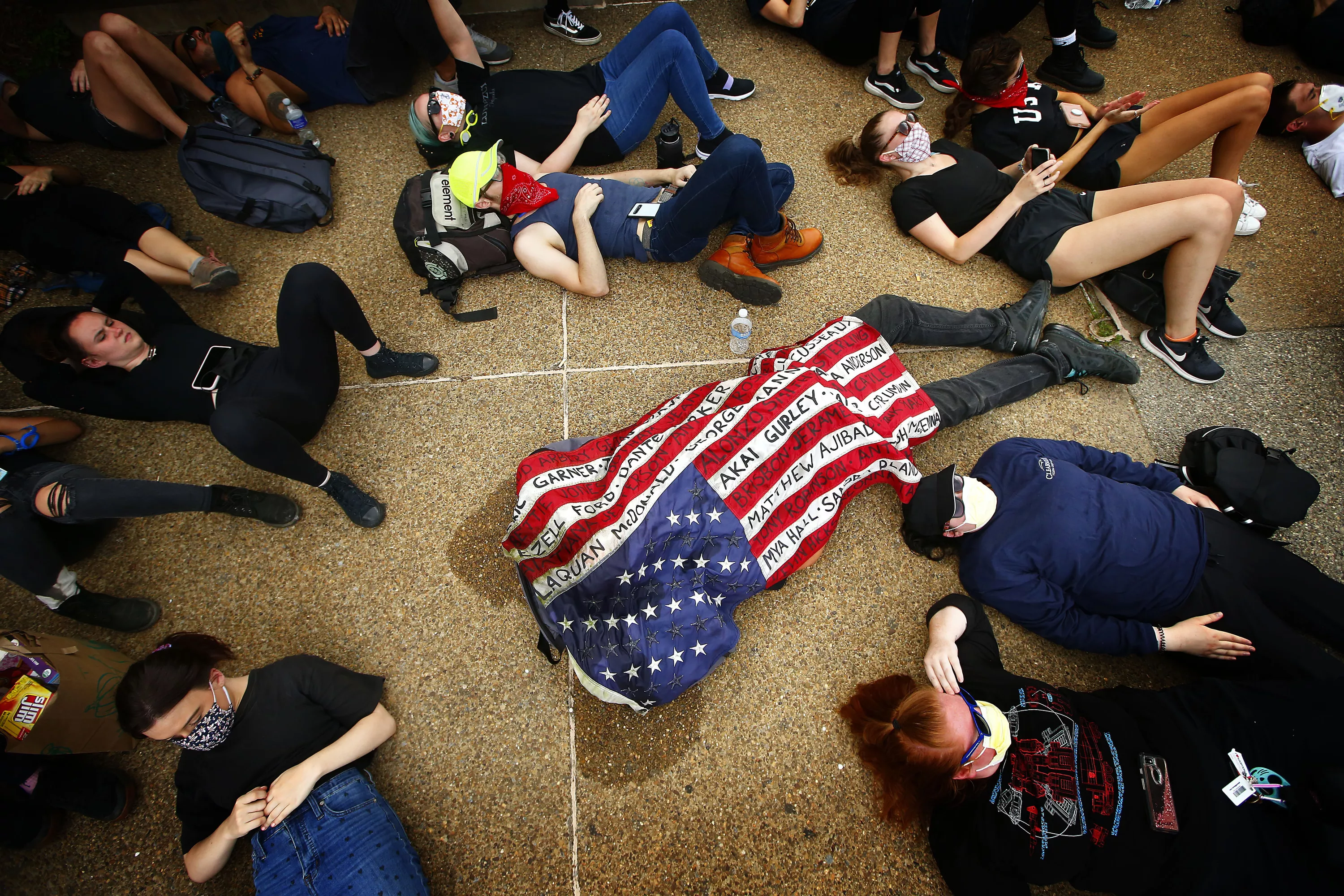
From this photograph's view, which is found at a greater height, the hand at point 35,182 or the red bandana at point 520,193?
the red bandana at point 520,193

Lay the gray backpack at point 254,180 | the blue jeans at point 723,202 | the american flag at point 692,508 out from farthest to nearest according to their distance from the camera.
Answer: the gray backpack at point 254,180 < the blue jeans at point 723,202 < the american flag at point 692,508

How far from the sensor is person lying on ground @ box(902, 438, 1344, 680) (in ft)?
7.27

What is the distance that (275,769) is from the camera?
2016mm

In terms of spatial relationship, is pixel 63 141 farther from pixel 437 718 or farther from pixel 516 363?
pixel 437 718

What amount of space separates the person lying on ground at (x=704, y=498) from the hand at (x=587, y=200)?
1227 millimetres

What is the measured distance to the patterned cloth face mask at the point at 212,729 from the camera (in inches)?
74.5

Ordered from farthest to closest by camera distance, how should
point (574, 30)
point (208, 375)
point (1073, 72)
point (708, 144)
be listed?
point (574, 30)
point (1073, 72)
point (708, 144)
point (208, 375)

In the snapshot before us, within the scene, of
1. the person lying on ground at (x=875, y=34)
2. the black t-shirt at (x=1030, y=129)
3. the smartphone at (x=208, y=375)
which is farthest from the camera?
the person lying on ground at (x=875, y=34)

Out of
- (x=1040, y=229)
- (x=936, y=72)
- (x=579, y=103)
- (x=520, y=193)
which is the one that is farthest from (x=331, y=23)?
(x=1040, y=229)

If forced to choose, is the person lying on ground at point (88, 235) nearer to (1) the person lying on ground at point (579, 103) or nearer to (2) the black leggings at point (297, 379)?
(2) the black leggings at point (297, 379)

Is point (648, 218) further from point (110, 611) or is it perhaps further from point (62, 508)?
point (110, 611)

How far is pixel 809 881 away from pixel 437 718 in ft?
5.37

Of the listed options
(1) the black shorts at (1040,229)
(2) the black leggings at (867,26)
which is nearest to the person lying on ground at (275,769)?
(1) the black shorts at (1040,229)

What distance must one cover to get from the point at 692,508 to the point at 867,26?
3.91 m
